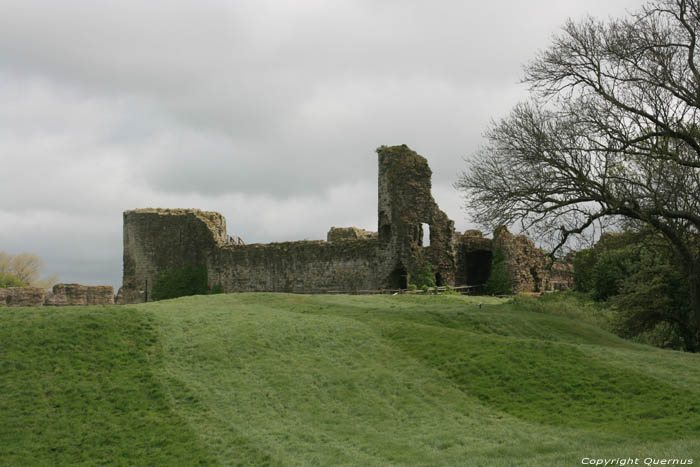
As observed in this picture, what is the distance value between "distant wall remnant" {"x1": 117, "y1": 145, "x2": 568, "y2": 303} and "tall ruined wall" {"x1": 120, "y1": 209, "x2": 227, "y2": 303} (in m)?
0.06

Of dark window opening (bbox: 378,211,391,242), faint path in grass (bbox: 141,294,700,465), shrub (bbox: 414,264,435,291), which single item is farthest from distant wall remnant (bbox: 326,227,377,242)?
faint path in grass (bbox: 141,294,700,465)

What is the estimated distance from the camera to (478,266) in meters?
37.9

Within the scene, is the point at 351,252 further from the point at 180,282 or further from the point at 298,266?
the point at 180,282

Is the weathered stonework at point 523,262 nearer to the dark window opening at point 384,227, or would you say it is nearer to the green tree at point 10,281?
the dark window opening at point 384,227

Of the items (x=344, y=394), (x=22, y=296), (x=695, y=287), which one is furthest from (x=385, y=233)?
(x=344, y=394)

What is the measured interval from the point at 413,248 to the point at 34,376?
20.8 meters

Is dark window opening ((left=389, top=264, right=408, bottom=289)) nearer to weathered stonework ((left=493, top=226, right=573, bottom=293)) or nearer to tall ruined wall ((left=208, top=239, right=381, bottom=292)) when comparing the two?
tall ruined wall ((left=208, top=239, right=381, bottom=292))

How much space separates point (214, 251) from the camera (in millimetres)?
40375

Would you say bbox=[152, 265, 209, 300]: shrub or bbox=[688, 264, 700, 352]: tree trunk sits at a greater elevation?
bbox=[152, 265, 209, 300]: shrub

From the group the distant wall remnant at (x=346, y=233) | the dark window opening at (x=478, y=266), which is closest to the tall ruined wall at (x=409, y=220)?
the dark window opening at (x=478, y=266)

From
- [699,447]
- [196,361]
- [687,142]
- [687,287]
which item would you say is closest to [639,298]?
[687,287]

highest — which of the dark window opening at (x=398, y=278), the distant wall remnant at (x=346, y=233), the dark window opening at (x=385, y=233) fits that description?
the distant wall remnant at (x=346, y=233)

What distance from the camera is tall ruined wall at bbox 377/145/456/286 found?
33000mm

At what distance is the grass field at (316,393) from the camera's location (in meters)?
12.1
